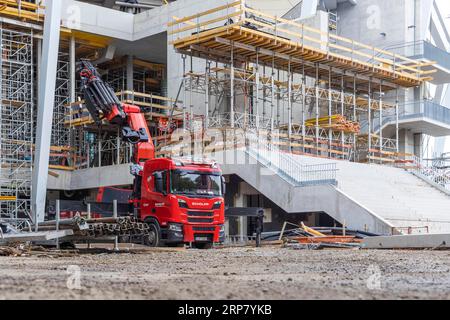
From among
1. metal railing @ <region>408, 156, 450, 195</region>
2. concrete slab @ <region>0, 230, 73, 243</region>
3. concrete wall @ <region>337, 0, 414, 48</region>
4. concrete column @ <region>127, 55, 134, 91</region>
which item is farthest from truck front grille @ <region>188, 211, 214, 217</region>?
concrete wall @ <region>337, 0, 414, 48</region>

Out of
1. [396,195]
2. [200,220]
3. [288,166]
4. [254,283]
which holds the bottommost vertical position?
[254,283]

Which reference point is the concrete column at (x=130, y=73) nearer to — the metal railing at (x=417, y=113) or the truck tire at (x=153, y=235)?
the metal railing at (x=417, y=113)

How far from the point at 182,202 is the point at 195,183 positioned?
81cm

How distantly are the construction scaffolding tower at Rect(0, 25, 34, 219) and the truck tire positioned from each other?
45.8 ft

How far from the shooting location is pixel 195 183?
22312 mm

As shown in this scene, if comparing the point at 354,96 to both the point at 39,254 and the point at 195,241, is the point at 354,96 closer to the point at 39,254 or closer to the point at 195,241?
the point at 195,241

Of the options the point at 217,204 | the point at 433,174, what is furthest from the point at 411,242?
the point at 433,174

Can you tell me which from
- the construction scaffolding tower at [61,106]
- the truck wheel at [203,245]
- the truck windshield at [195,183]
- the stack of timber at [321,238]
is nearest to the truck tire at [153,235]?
the truck windshield at [195,183]

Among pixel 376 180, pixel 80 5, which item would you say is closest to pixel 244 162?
pixel 376 180

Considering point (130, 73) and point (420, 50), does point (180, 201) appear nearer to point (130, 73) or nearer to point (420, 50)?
point (130, 73)

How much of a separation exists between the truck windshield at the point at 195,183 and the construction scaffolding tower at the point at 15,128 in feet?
47.9

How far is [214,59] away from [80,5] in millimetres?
9394

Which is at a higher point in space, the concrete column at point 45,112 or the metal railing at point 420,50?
the metal railing at point 420,50

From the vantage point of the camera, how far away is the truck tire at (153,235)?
21.7 metres
